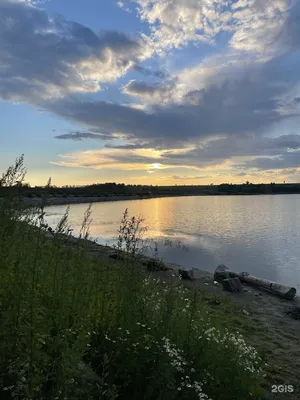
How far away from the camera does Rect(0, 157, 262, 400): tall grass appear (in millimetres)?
3025

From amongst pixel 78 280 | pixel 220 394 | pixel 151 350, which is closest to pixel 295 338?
pixel 220 394

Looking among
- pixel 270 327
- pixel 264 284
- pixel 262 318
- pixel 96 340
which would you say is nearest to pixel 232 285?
pixel 264 284

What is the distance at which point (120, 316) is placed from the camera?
4523 mm

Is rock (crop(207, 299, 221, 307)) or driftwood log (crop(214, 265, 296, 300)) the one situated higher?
rock (crop(207, 299, 221, 307))

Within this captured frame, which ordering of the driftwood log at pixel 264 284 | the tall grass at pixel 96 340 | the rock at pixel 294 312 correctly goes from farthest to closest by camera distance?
the driftwood log at pixel 264 284, the rock at pixel 294 312, the tall grass at pixel 96 340

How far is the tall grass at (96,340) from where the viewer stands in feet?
9.93

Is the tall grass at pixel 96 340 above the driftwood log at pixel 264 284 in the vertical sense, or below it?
above

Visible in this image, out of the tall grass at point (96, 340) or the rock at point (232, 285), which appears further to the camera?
the rock at point (232, 285)

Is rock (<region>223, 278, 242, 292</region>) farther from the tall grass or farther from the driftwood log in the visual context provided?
the tall grass

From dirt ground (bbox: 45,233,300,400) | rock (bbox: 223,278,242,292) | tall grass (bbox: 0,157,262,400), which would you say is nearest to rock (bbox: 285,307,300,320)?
dirt ground (bbox: 45,233,300,400)

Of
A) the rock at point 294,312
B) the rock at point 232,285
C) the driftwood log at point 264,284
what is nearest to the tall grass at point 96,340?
the rock at point 294,312

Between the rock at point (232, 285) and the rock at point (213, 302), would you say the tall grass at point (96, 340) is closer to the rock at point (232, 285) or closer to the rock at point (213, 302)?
the rock at point (213, 302)

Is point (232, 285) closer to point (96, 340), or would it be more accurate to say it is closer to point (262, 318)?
point (262, 318)

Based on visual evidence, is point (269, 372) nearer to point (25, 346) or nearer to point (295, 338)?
point (295, 338)
